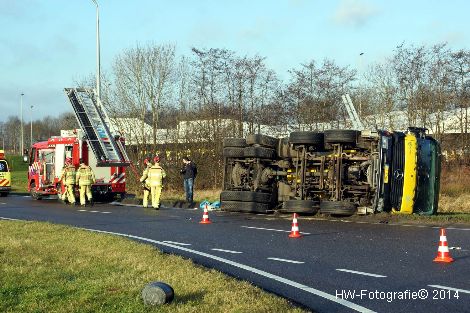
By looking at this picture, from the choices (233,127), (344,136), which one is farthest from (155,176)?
(233,127)

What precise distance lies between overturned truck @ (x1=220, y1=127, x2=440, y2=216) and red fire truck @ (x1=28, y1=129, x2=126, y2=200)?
288 inches

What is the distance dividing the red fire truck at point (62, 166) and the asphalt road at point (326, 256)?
21.2 ft

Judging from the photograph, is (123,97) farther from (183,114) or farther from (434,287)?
(434,287)

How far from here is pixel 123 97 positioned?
1330 inches

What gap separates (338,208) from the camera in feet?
50.3

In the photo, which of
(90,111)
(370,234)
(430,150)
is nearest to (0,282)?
(370,234)

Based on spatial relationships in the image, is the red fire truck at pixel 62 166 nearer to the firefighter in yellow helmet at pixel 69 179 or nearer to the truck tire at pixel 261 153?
the firefighter in yellow helmet at pixel 69 179

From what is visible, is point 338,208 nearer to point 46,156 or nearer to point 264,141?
point 264,141

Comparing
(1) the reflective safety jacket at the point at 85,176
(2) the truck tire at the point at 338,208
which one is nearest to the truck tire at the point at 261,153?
(2) the truck tire at the point at 338,208

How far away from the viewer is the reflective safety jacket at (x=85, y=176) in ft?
69.6

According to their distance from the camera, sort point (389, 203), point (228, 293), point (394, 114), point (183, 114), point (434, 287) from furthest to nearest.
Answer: point (183, 114) < point (394, 114) < point (389, 203) < point (434, 287) < point (228, 293)

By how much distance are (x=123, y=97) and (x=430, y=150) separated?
2108 centimetres

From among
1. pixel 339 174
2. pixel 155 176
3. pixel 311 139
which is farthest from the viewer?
pixel 155 176

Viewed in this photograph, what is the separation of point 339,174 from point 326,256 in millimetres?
6449
